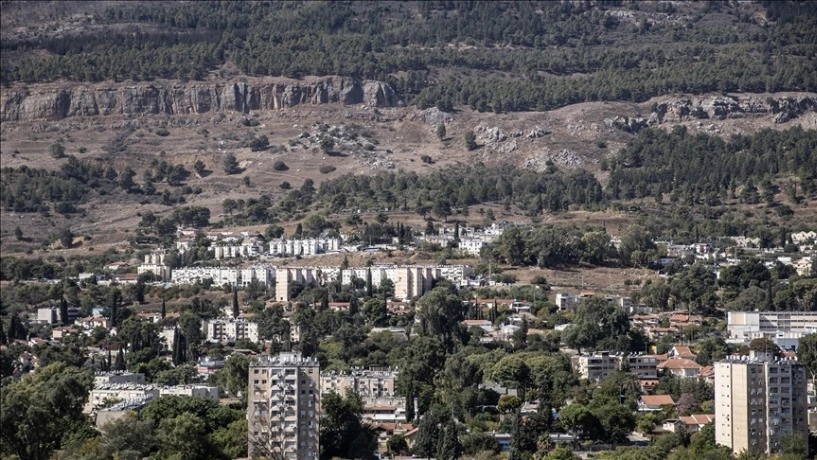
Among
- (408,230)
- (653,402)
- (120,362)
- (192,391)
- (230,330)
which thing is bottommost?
(408,230)

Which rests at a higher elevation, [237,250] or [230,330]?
[230,330]

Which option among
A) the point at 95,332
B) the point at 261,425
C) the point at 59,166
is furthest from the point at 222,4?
the point at 261,425

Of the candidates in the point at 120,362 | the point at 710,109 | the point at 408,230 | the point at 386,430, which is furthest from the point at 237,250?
the point at 386,430

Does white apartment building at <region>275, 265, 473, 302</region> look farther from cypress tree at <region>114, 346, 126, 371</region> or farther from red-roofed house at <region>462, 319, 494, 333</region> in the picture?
cypress tree at <region>114, 346, 126, 371</region>

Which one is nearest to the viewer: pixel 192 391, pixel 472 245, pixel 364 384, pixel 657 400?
pixel 192 391

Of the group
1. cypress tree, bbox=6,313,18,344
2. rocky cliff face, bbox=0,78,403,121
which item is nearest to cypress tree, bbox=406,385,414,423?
cypress tree, bbox=6,313,18,344

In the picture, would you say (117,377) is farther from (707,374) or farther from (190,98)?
(190,98)

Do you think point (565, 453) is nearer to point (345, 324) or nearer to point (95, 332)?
point (345, 324)
